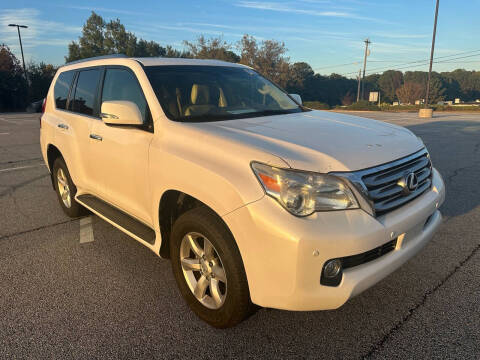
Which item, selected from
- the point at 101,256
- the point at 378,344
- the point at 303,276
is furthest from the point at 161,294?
the point at 378,344

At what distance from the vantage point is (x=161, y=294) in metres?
2.87

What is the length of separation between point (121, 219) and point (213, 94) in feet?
4.59

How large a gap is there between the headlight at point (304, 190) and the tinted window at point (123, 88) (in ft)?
4.54

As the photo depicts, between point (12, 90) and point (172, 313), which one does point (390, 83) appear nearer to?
point (12, 90)

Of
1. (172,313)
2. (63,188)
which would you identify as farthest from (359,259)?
(63,188)

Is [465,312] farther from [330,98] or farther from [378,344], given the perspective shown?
[330,98]

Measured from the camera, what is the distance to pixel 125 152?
303cm

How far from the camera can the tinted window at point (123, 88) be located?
304 cm

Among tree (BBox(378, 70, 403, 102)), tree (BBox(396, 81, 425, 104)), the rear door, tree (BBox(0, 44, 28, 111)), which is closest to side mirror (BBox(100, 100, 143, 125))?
the rear door

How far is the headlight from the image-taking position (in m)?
1.98

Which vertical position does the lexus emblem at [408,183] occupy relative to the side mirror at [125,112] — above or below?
below

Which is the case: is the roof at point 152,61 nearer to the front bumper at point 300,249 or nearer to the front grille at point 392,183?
the front bumper at point 300,249

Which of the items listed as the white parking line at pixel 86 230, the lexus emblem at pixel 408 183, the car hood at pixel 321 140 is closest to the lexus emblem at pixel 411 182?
the lexus emblem at pixel 408 183

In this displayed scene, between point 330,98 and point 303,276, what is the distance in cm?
9501
